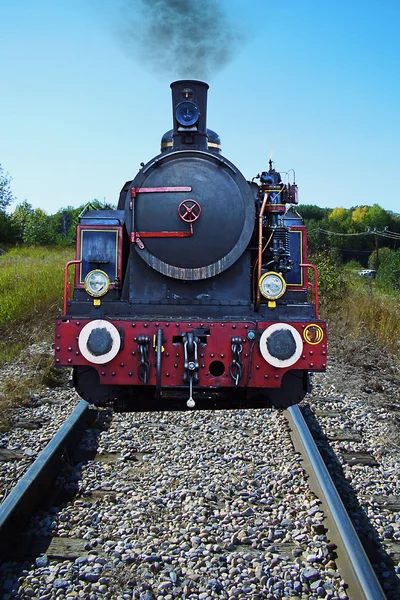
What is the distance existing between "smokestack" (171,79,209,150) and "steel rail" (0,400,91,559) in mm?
2586

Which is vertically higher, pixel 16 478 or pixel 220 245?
pixel 220 245

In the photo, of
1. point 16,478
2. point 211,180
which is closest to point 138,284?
point 211,180

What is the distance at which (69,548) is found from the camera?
3.17 m

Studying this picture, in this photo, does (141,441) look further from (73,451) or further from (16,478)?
(16,478)

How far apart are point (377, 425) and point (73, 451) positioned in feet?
9.39

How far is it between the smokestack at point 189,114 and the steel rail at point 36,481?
102 inches

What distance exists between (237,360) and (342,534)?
1458 mm

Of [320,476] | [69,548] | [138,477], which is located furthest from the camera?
[138,477]

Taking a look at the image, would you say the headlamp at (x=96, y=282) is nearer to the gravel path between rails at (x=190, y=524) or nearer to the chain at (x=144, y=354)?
the chain at (x=144, y=354)

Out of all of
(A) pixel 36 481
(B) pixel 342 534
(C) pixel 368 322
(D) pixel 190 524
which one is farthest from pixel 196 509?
(C) pixel 368 322

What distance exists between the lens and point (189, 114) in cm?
481

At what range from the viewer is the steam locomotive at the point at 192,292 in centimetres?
418

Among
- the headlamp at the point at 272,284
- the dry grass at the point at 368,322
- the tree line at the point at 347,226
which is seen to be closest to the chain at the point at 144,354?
the headlamp at the point at 272,284

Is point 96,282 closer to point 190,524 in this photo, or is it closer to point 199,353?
point 199,353
